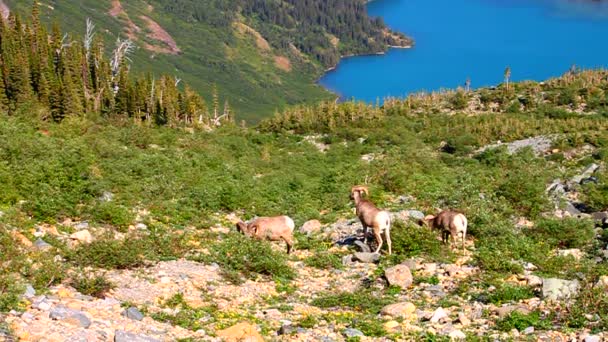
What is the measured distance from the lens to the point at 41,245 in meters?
12.6

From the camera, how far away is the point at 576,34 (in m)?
178

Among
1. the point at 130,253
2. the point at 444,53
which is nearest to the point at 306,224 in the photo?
the point at 130,253

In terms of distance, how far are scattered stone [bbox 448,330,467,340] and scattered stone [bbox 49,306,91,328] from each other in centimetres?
539

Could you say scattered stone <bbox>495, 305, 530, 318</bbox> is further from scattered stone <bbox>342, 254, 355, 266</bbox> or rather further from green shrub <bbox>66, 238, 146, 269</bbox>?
green shrub <bbox>66, 238, 146, 269</bbox>

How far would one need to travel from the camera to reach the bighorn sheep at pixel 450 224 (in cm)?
1456

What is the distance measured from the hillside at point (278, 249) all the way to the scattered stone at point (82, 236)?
7 cm

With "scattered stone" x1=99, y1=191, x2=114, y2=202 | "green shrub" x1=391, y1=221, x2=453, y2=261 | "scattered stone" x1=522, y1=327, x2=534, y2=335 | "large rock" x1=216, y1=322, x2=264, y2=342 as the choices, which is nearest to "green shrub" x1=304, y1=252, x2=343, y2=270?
"green shrub" x1=391, y1=221, x2=453, y2=261

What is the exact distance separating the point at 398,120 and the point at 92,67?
25610 millimetres

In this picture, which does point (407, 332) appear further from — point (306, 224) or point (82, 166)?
point (82, 166)

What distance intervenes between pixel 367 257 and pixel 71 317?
7231 mm

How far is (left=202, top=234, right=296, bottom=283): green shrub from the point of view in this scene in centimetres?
1305

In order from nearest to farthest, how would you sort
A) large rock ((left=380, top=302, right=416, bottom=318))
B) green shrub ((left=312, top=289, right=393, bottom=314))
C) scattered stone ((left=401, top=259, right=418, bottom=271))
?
large rock ((left=380, top=302, right=416, bottom=318)) → green shrub ((left=312, top=289, right=393, bottom=314)) → scattered stone ((left=401, top=259, right=418, bottom=271))

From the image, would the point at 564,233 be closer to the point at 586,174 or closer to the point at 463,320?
the point at 463,320

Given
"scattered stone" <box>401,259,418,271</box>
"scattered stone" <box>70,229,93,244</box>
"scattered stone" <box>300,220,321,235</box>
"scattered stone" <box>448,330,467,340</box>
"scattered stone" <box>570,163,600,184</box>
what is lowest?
"scattered stone" <box>448,330,467,340</box>
